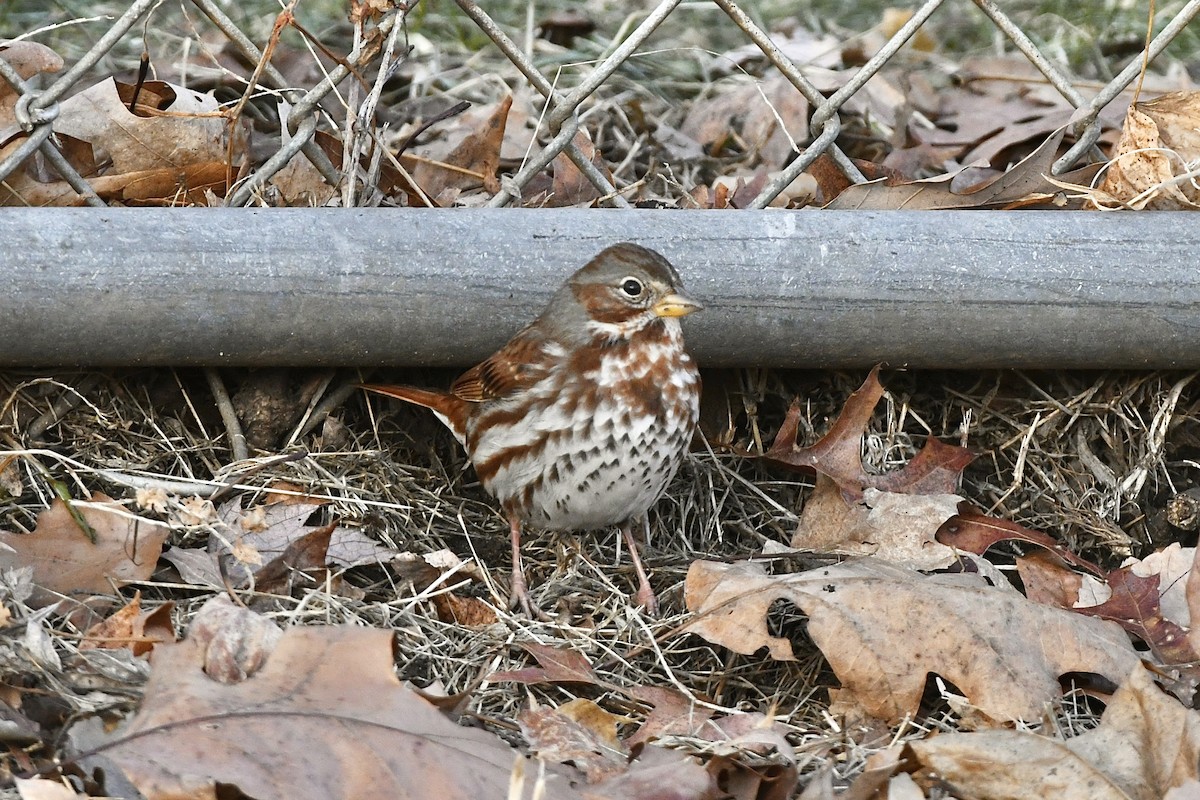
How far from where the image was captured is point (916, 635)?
10.4 ft

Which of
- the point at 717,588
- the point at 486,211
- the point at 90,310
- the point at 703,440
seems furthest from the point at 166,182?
the point at 717,588

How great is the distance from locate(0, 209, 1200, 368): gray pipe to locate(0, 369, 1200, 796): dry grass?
0.82ft

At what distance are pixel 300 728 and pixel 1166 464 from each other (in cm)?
266

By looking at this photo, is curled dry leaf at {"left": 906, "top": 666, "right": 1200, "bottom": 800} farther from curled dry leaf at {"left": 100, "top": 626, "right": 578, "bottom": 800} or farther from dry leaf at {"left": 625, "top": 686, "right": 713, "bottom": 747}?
curled dry leaf at {"left": 100, "top": 626, "right": 578, "bottom": 800}

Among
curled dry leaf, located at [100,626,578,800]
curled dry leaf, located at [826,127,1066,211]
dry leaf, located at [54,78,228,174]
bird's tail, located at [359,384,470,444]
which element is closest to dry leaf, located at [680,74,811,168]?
curled dry leaf, located at [826,127,1066,211]

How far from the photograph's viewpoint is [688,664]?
11.3ft

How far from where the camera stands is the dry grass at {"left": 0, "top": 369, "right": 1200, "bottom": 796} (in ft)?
10.8

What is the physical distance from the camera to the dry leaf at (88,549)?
3.23 metres

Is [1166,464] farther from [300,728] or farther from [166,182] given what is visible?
[166,182]

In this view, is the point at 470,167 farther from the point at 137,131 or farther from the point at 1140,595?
the point at 1140,595

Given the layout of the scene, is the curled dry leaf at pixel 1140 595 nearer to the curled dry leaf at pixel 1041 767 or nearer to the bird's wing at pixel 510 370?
the curled dry leaf at pixel 1041 767

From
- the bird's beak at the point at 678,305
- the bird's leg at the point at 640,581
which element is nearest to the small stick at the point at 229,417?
the bird's leg at the point at 640,581

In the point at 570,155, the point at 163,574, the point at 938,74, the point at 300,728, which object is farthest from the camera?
the point at 938,74

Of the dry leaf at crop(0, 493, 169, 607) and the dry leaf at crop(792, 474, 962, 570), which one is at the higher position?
the dry leaf at crop(0, 493, 169, 607)
